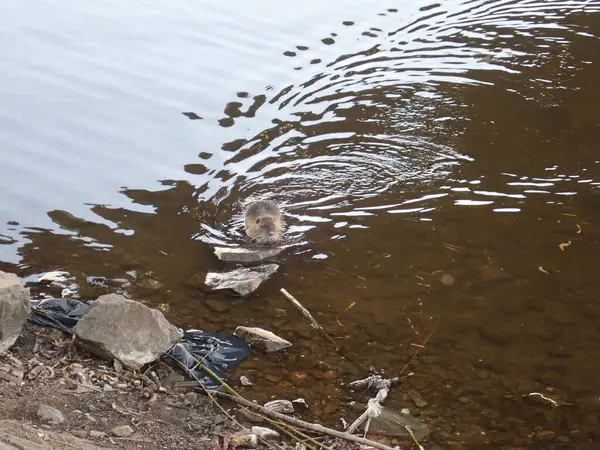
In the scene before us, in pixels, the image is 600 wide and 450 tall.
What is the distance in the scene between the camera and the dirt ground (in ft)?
17.1

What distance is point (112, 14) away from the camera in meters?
14.4

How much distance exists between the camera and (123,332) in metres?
6.21

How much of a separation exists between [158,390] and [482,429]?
2319 mm

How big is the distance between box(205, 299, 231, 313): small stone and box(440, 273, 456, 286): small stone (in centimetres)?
198

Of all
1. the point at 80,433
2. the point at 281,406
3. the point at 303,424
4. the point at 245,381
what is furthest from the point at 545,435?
the point at 80,433

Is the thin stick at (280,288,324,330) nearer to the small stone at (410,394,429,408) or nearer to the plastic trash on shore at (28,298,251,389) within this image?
the plastic trash on shore at (28,298,251,389)

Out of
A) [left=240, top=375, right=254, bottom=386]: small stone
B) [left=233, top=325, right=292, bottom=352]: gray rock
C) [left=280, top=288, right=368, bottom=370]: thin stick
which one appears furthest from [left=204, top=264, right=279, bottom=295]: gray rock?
[left=240, top=375, right=254, bottom=386]: small stone

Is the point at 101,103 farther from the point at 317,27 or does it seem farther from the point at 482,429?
the point at 482,429

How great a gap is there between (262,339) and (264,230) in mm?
1644

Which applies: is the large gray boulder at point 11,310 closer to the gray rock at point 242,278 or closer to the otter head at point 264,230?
the gray rock at point 242,278

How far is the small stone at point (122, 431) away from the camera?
5301mm

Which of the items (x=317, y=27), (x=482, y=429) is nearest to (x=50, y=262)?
(x=482, y=429)

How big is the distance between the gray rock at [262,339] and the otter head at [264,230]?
1.46 metres

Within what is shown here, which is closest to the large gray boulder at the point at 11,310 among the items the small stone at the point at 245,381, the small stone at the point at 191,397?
the small stone at the point at 191,397
